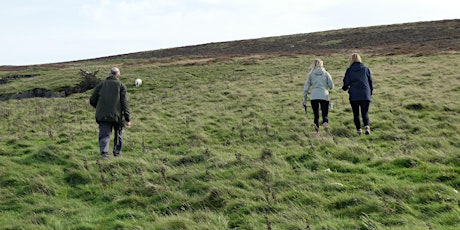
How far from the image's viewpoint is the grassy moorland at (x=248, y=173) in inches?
214

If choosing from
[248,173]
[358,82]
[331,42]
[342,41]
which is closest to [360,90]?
[358,82]

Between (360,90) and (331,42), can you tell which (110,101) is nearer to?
(360,90)

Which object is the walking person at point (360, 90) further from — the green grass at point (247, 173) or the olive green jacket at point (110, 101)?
the olive green jacket at point (110, 101)

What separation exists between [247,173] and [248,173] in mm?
20

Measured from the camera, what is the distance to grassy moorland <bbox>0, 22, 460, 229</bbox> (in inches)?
214

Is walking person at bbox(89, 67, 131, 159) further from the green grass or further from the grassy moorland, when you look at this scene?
the green grass

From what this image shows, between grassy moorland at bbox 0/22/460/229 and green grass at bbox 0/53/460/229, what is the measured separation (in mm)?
26

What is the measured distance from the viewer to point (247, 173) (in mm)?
7301

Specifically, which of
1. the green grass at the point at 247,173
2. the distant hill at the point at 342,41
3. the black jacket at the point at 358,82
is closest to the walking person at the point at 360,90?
the black jacket at the point at 358,82

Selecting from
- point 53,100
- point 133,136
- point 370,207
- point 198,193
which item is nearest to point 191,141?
point 133,136

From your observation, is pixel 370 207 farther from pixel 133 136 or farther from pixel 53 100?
pixel 53 100

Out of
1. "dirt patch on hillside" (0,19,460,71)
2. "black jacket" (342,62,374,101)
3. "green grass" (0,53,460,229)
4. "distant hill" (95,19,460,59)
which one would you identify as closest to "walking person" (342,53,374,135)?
"black jacket" (342,62,374,101)

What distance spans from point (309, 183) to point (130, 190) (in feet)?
10.4

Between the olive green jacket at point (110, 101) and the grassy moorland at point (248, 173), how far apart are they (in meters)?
1.08
